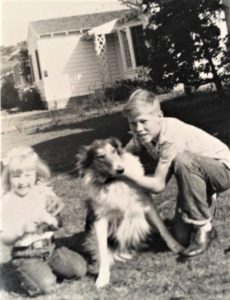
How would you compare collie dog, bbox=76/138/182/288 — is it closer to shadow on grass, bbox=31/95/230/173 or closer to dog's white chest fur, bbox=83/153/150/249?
dog's white chest fur, bbox=83/153/150/249

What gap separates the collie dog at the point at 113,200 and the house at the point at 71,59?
2.76 m

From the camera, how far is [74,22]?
688 centimetres

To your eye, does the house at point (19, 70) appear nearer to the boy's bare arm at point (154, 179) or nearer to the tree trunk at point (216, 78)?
the tree trunk at point (216, 78)

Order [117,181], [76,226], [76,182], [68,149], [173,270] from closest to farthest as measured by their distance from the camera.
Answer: [173,270] → [117,181] → [76,226] → [76,182] → [68,149]

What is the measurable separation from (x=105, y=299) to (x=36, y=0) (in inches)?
64.9

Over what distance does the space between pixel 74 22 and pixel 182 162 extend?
5.36m

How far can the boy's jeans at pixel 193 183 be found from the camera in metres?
1.91

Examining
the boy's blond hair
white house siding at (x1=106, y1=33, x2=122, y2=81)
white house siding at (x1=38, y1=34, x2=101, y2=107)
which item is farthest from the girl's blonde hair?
white house siding at (x1=106, y1=33, x2=122, y2=81)

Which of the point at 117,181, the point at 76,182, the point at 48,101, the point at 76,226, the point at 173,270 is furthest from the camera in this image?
the point at 48,101

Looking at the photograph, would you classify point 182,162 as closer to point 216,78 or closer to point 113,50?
point 216,78

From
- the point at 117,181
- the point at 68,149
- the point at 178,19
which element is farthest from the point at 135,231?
the point at 68,149

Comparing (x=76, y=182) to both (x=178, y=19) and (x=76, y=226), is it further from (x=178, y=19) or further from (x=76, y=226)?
(x=178, y=19)

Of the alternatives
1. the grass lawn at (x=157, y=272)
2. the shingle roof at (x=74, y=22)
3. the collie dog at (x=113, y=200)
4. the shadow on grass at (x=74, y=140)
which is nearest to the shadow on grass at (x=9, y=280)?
the grass lawn at (x=157, y=272)

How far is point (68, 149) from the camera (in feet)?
14.6
